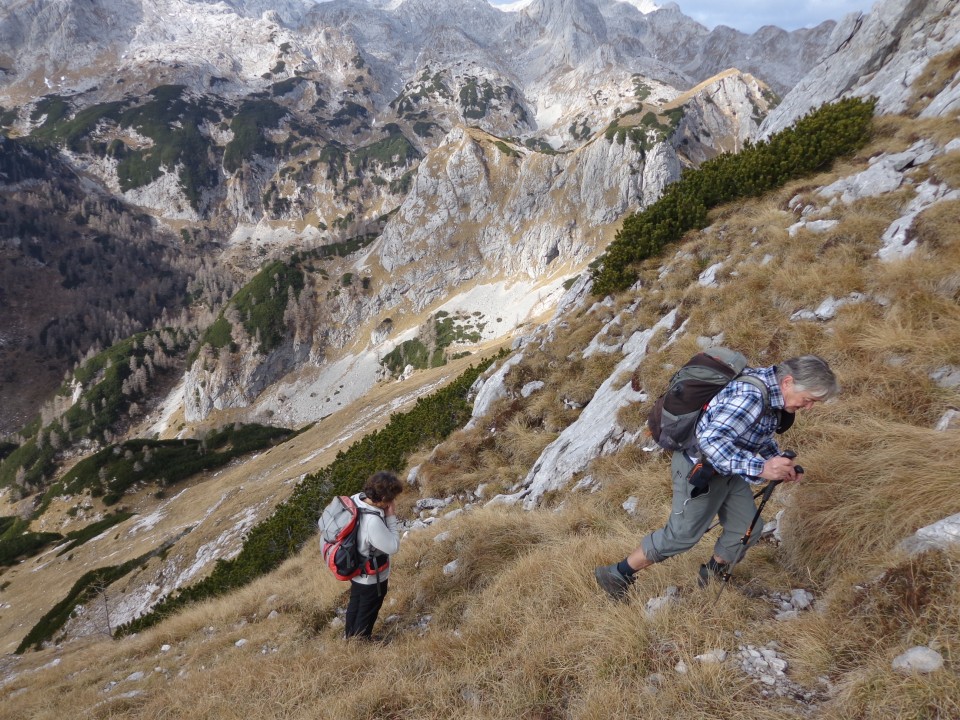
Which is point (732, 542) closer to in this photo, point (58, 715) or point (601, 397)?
point (601, 397)

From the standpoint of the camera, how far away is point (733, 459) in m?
3.45

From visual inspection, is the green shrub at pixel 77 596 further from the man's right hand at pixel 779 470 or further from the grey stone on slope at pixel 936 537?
the grey stone on slope at pixel 936 537

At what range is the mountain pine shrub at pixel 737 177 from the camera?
13500 millimetres

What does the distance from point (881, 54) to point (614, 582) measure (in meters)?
25.9

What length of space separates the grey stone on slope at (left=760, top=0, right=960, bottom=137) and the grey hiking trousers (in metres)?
17.8

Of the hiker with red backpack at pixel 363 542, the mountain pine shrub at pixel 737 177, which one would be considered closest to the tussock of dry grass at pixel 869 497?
the hiker with red backpack at pixel 363 542

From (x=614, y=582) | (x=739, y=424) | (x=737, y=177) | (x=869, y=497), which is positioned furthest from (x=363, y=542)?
(x=737, y=177)

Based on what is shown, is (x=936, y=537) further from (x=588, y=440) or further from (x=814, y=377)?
(x=588, y=440)

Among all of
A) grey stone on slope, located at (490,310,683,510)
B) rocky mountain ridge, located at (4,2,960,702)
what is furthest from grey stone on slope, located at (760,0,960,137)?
grey stone on slope, located at (490,310,683,510)

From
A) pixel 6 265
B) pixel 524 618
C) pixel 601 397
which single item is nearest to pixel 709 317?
pixel 601 397

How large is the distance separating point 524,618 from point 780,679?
7.55 feet

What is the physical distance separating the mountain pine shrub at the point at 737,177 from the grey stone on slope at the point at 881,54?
2140mm

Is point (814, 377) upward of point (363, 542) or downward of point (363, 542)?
upward

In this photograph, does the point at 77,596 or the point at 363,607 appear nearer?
the point at 363,607
